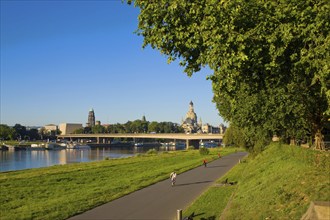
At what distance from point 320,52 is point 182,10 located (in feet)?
13.0

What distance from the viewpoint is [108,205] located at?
23656 mm

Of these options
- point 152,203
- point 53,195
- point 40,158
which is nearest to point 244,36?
point 152,203

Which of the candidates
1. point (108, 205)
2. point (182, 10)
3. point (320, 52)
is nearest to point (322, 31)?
point (320, 52)

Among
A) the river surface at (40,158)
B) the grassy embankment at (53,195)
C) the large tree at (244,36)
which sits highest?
the large tree at (244,36)

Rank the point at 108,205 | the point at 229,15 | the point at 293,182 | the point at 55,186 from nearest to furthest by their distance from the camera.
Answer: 1. the point at 229,15
2. the point at 293,182
3. the point at 108,205
4. the point at 55,186

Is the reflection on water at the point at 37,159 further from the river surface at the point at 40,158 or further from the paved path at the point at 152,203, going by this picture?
the paved path at the point at 152,203

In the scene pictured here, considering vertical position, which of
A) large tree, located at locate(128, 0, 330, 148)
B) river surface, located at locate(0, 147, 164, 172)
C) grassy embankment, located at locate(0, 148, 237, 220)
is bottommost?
river surface, located at locate(0, 147, 164, 172)

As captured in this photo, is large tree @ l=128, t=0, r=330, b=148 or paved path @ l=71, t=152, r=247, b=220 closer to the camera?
large tree @ l=128, t=0, r=330, b=148

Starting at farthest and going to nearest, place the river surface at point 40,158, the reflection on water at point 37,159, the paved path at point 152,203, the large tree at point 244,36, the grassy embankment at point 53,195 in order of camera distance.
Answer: the river surface at point 40,158 < the reflection on water at point 37,159 < the grassy embankment at point 53,195 < the paved path at point 152,203 < the large tree at point 244,36

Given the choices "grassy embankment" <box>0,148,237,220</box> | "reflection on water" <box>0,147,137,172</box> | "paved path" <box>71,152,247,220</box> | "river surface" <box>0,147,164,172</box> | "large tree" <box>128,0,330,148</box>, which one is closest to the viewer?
"large tree" <box>128,0,330,148</box>

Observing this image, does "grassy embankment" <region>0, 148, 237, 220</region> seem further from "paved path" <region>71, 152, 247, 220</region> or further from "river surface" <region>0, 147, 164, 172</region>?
"river surface" <region>0, 147, 164, 172</region>

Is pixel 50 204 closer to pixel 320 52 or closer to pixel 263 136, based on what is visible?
pixel 320 52

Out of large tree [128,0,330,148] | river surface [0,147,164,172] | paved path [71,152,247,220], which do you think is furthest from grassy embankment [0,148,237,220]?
river surface [0,147,164,172]

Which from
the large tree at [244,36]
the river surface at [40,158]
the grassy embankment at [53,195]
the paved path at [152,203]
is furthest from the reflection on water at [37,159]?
the large tree at [244,36]
